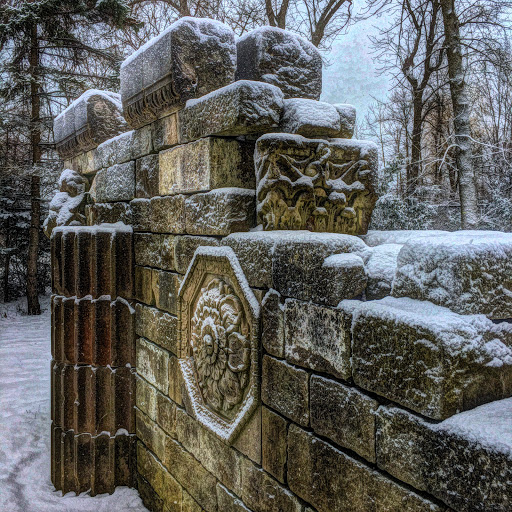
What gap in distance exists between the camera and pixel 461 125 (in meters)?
8.09

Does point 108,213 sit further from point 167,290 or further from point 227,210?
point 227,210

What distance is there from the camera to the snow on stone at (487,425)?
3.84ft

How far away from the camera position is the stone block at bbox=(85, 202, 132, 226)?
4150 millimetres

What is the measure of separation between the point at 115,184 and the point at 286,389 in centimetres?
284

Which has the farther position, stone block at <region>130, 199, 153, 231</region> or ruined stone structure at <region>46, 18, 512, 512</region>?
stone block at <region>130, 199, 153, 231</region>

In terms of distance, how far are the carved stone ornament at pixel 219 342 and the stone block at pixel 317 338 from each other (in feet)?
1.00

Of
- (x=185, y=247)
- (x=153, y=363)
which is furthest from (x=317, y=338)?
(x=153, y=363)

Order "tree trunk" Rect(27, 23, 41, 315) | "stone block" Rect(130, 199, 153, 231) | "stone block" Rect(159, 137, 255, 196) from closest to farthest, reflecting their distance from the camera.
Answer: "stone block" Rect(159, 137, 255, 196)
"stone block" Rect(130, 199, 153, 231)
"tree trunk" Rect(27, 23, 41, 315)

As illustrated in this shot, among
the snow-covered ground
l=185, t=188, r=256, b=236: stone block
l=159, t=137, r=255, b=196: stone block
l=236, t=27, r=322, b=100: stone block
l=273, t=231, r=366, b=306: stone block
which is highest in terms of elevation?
l=236, t=27, r=322, b=100: stone block

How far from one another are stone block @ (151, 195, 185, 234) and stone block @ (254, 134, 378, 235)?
0.74 metres

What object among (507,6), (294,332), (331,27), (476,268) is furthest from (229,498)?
(331,27)

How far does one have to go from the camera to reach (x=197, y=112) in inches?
114

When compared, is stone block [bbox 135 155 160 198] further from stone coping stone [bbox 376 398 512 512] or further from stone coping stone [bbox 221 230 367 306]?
stone coping stone [bbox 376 398 512 512]

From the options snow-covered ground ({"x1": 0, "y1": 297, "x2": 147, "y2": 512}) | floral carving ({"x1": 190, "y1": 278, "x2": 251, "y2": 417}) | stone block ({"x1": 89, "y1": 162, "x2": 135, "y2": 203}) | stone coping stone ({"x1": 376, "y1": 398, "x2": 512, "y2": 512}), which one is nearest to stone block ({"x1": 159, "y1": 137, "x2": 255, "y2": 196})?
floral carving ({"x1": 190, "y1": 278, "x2": 251, "y2": 417})
